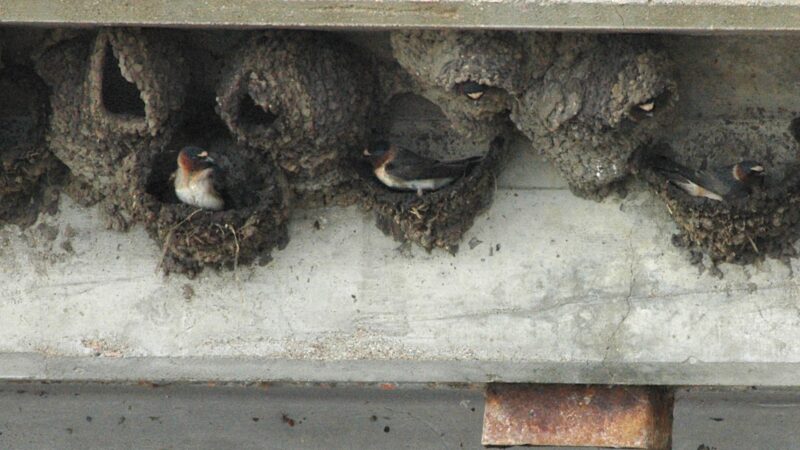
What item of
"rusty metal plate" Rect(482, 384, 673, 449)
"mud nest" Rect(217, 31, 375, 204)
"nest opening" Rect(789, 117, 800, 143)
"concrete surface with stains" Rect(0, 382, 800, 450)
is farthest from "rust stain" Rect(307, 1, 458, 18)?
"concrete surface with stains" Rect(0, 382, 800, 450)

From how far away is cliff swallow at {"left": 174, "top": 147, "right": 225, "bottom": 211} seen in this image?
10.1 m

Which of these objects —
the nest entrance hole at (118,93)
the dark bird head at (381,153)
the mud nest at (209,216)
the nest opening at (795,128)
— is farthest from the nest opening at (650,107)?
the nest entrance hole at (118,93)

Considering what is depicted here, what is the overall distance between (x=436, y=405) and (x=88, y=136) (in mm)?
3009

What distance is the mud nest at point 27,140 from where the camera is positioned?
1029 cm

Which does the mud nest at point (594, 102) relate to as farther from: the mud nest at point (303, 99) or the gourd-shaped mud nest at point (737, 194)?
the mud nest at point (303, 99)

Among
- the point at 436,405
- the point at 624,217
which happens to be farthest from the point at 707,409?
the point at 624,217

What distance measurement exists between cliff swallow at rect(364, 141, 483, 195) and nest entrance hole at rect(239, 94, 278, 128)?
54 centimetres

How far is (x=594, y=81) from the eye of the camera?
381 inches

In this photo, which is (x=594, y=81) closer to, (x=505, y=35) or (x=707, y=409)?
(x=505, y=35)

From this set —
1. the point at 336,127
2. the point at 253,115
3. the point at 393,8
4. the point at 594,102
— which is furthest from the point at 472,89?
the point at 253,115

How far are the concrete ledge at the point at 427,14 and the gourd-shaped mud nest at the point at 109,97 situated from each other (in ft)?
2.83

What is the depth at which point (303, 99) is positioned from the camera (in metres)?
9.97

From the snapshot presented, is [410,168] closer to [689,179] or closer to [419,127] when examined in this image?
[419,127]

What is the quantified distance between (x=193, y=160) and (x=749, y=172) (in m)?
2.73
